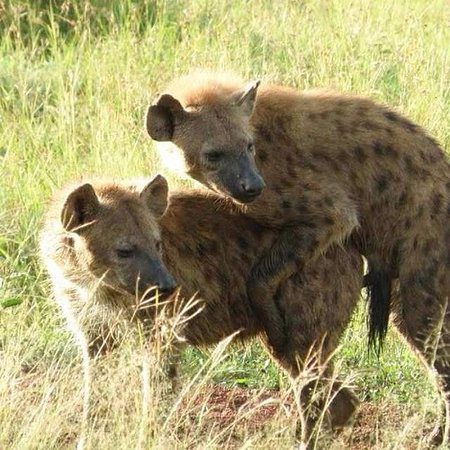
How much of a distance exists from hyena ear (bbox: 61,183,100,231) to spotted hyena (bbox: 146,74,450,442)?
66 cm

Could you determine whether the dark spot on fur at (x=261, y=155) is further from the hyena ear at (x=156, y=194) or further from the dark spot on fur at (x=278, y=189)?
the hyena ear at (x=156, y=194)

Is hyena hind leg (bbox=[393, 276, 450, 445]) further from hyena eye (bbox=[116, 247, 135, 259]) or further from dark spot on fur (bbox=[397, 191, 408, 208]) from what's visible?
hyena eye (bbox=[116, 247, 135, 259])

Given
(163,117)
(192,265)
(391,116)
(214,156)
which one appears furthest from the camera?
(391,116)

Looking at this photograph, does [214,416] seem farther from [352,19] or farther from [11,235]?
[352,19]

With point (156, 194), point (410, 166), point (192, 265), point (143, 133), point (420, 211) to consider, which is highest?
point (156, 194)

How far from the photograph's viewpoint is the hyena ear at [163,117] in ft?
19.4

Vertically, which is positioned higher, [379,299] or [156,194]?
[156,194]

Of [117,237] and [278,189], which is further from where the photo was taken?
[278,189]

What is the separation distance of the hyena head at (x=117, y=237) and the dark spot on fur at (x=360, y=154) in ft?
3.22

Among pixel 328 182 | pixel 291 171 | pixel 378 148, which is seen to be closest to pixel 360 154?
pixel 378 148

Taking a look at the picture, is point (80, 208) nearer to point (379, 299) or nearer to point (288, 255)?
point (288, 255)

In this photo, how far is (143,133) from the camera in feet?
24.7

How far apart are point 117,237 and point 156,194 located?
25cm

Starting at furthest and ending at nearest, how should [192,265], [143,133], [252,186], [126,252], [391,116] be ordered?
[143,133] < [391,116] < [192,265] < [252,186] < [126,252]
